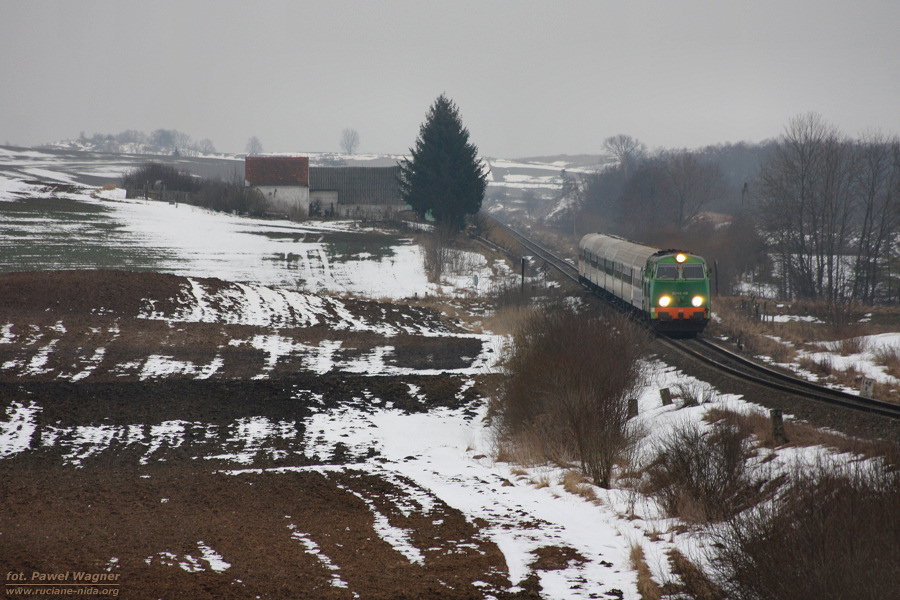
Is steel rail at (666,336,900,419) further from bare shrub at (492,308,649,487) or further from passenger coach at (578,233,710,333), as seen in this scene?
bare shrub at (492,308,649,487)

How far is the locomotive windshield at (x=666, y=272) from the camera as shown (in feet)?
88.5

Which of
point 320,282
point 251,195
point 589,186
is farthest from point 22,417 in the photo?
point 589,186

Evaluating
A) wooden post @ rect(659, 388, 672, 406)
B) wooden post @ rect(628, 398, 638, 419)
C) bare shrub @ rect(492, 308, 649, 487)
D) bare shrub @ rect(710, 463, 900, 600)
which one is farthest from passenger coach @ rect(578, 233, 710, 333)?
bare shrub @ rect(710, 463, 900, 600)

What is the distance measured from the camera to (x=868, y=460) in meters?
10.6

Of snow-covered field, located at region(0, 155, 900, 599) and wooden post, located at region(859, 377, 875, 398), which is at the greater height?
wooden post, located at region(859, 377, 875, 398)

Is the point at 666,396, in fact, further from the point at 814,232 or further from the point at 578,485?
the point at 814,232

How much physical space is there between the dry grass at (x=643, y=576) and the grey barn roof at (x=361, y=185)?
7520cm

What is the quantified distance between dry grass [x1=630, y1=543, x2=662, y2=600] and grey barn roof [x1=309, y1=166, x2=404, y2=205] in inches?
2961

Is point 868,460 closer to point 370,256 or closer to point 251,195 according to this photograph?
point 370,256

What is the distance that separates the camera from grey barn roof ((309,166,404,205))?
8325 centimetres

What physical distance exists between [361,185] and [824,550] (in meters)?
80.1

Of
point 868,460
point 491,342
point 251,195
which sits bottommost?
Answer: point 491,342

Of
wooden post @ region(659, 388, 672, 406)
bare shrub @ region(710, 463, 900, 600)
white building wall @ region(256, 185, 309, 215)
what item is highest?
white building wall @ region(256, 185, 309, 215)

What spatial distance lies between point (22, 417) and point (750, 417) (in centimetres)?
1729
